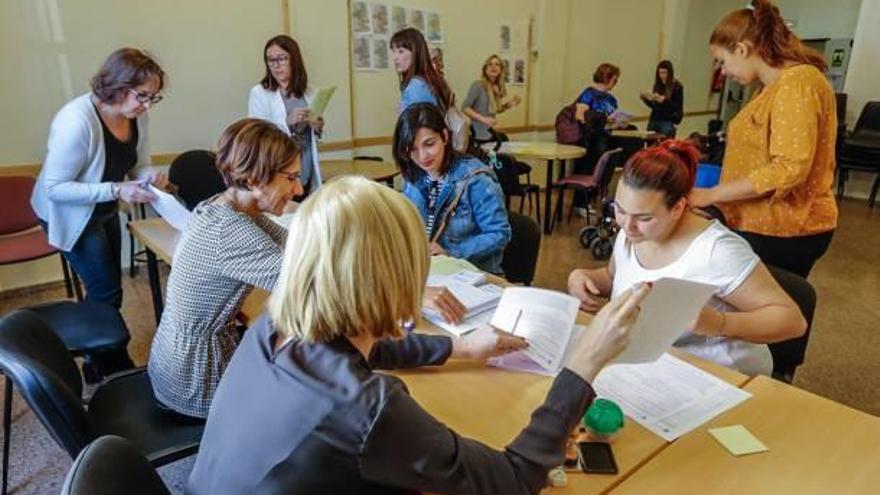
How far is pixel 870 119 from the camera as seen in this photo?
237 inches

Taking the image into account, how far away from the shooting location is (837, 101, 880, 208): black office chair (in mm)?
5820

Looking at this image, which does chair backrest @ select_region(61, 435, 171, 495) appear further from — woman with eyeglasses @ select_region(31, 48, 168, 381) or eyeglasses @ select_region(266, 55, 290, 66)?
eyeglasses @ select_region(266, 55, 290, 66)

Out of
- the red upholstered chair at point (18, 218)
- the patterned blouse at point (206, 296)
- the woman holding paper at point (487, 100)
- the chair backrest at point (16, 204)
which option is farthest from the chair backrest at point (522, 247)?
the woman holding paper at point (487, 100)

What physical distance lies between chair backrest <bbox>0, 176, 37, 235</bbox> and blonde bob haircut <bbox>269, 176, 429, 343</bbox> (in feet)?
10.1

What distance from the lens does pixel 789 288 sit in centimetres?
157

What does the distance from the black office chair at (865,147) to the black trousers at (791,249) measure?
16.6 ft

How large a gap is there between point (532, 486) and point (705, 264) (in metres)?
0.78

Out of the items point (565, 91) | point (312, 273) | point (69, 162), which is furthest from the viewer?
point (565, 91)

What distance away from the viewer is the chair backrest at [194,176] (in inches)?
137

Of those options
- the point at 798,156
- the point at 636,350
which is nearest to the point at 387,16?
the point at 798,156

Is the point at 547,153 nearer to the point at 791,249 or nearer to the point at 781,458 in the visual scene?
the point at 791,249

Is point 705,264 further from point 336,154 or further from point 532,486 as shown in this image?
point 336,154

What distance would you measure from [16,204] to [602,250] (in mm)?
3772

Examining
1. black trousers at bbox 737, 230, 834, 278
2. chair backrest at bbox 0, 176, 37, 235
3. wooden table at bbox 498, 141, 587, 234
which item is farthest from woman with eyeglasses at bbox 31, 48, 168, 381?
wooden table at bbox 498, 141, 587, 234
